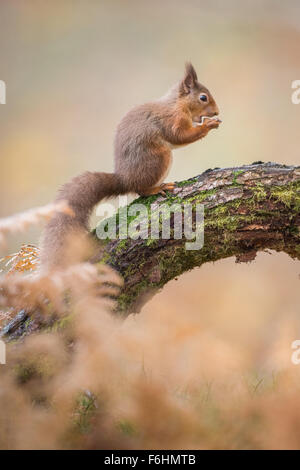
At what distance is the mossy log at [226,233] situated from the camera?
6.04 ft

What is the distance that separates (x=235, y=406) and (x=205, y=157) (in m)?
3.95

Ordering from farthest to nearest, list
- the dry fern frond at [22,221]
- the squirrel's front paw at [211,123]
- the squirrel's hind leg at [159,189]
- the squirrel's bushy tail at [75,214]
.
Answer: the squirrel's front paw at [211,123]
the squirrel's hind leg at [159,189]
the squirrel's bushy tail at [75,214]
the dry fern frond at [22,221]

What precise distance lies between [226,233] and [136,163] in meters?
0.63

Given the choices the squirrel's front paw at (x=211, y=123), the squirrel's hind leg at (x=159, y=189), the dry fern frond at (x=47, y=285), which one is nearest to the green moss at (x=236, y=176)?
the squirrel's hind leg at (x=159, y=189)

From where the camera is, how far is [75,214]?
1968mm

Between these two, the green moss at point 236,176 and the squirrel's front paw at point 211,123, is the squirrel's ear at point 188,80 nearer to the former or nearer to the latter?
the squirrel's front paw at point 211,123

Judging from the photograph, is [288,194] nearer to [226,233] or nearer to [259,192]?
[259,192]

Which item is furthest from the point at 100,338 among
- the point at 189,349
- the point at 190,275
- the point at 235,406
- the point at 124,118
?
the point at 190,275

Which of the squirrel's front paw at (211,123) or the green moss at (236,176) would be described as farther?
the squirrel's front paw at (211,123)

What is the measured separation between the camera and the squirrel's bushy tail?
1.81 metres

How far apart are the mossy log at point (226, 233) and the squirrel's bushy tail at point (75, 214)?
6.5 inches

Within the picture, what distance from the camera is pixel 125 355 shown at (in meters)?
0.98
